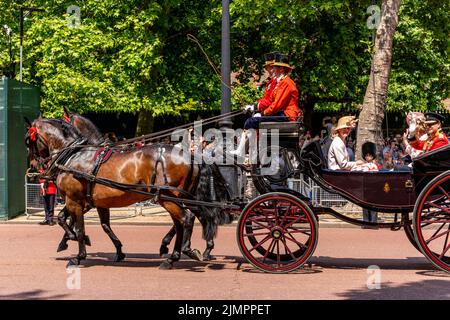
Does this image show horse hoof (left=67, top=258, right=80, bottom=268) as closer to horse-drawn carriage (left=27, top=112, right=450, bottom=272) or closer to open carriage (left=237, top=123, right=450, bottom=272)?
horse-drawn carriage (left=27, top=112, right=450, bottom=272)

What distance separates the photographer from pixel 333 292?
24.8 feet

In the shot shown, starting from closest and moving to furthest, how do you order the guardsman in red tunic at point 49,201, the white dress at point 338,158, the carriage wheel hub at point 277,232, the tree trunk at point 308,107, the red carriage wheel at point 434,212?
the red carriage wheel at point 434,212 < the carriage wheel hub at point 277,232 < the white dress at point 338,158 < the guardsman in red tunic at point 49,201 < the tree trunk at point 308,107

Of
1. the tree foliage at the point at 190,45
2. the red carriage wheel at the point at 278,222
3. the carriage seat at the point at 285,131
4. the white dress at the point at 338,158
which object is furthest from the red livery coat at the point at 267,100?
the tree foliage at the point at 190,45

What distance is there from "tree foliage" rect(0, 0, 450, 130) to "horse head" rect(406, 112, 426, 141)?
38.1 ft

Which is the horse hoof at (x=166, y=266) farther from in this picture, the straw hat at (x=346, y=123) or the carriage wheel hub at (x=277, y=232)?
the straw hat at (x=346, y=123)

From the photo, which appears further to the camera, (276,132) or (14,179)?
(14,179)

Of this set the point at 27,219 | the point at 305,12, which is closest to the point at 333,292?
the point at 27,219

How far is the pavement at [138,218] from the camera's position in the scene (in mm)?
15344

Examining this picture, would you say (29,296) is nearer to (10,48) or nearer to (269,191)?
(269,191)

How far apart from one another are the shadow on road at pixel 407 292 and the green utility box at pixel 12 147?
10799 mm

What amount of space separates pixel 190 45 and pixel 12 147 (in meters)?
9.13
